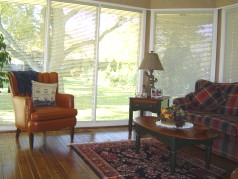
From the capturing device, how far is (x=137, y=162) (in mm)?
3137

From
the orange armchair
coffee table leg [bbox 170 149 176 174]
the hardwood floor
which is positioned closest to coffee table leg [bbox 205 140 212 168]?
the hardwood floor

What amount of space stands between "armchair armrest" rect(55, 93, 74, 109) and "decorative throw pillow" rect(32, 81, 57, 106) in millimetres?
107

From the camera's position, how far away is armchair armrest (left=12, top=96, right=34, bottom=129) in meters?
3.55

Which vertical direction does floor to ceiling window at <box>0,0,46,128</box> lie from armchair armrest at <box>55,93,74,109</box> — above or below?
above

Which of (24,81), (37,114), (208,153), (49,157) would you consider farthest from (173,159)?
(24,81)

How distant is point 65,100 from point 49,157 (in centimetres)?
108

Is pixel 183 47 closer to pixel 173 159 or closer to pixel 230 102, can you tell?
pixel 230 102

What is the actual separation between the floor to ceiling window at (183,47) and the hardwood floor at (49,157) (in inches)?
60.8

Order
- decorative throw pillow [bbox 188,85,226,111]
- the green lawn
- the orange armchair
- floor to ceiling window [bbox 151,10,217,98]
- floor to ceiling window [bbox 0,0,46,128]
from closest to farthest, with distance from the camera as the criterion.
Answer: the orange armchair → decorative throw pillow [bbox 188,85,226,111] → floor to ceiling window [bbox 0,0,46,128] → the green lawn → floor to ceiling window [bbox 151,10,217,98]

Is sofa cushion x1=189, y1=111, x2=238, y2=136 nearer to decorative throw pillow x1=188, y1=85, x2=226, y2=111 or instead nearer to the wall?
decorative throw pillow x1=188, y1=85, x2=226, y2=111

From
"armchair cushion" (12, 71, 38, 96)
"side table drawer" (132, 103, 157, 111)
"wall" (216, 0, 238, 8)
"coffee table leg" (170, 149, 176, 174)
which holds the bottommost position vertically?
"coffee table leg" (170, 149, 176, 174)

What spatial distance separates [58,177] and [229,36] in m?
3.81

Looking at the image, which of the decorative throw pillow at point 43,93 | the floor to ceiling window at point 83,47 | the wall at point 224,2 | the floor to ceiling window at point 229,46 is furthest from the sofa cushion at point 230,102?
the decorative throw pillow at point 43,93

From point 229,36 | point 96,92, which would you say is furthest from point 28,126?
point 229,36
